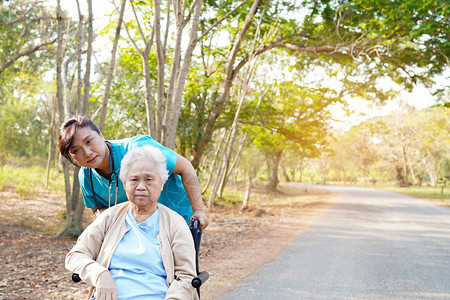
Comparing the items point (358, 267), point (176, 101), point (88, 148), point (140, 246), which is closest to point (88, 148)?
point (88, 148)

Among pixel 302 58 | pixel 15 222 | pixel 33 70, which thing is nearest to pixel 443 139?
pixel 302 58

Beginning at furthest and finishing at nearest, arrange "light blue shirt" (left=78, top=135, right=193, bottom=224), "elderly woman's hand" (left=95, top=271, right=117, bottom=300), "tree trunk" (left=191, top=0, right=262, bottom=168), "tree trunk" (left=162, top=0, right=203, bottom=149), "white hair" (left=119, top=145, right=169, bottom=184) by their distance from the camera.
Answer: "tree trunk" (left=191, top=0, right=262, bottom=168) → "tree trunk" (left=162, top=0, right=203, bottom=149) → "light blue shirt" (left=78, top=135, right=193, bottom=224) → "white hair" (left=119, top=145, right=169, bottom=184) → "elderly woman's hand" (left=95, top=271, right=117, bottom=300)

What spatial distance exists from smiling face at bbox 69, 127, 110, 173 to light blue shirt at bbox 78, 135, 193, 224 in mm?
111

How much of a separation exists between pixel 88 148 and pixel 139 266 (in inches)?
31.5

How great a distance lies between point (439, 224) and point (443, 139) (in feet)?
106

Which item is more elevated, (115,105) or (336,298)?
(115,105)

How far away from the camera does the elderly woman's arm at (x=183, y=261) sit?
2.32 m

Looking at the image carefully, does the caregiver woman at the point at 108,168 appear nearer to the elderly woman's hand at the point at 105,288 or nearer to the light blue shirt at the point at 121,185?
the light blue shirt at the point at 121,185

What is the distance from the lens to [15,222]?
9.69 m

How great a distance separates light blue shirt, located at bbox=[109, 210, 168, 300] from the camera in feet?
7.47

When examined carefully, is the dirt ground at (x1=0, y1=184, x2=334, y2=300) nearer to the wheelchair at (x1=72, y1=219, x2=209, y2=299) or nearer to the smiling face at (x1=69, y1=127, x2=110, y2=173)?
the wheelchair at (x1=72, y1=219, x2=209, y2=299)

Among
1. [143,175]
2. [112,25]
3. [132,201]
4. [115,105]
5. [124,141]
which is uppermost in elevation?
[112,25]

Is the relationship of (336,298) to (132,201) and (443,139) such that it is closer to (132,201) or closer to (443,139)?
(132,201)

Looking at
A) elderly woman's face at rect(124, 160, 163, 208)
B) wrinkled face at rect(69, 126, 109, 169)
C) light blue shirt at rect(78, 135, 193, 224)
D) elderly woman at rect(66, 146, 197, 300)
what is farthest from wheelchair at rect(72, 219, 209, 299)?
wrinkled face at rect(69, 126, 109, 169)
